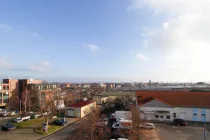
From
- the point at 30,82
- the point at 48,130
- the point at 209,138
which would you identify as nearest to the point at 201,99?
the point at 209,138

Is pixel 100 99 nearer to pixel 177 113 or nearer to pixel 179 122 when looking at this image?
pixel 177 113

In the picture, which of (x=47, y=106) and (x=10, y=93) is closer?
(x=47, y=106)

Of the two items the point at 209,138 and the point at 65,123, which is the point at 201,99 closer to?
the point at 209,138

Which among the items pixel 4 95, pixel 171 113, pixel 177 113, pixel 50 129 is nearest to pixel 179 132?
pixel 171 113

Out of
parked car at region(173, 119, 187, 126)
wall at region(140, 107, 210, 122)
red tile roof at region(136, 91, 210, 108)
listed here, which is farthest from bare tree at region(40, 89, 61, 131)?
parked car at region(173, 119, 187, 126)

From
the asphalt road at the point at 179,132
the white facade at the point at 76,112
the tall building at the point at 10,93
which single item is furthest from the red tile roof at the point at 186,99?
the tall building at the point at 10,93

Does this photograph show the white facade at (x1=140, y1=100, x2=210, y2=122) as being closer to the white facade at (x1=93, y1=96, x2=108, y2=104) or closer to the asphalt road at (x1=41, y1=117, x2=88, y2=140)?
the asphalt road at (x1=41, y1=117, x2=88, y2=140)
